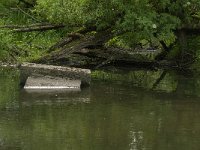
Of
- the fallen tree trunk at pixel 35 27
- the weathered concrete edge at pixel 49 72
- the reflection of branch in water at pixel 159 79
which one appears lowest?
the reflection of branch in water at pixel 159 79

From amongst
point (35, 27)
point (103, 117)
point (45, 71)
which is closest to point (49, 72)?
point (45, 71)

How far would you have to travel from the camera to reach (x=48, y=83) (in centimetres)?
1477

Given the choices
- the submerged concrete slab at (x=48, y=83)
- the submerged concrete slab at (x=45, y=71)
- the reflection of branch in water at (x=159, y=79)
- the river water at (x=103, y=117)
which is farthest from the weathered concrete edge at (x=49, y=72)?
the reflection of branch in water at (x=159, y=79)

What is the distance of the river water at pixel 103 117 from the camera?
9016 millimetres

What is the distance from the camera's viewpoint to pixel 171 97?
1397cm

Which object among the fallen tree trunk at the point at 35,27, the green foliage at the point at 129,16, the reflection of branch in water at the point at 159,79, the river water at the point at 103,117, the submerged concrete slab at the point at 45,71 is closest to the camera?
the river water at the point at 103,117

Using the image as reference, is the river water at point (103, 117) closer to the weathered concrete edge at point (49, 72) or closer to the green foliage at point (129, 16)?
the weathered concrete edge at point (49, 72)

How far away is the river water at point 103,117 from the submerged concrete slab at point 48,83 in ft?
1.16

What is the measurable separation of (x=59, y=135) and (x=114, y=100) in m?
4.02

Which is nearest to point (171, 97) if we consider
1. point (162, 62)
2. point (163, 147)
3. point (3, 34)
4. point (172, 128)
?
point (172, 128)

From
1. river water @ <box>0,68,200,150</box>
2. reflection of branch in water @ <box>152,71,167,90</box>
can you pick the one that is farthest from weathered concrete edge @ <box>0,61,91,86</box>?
reflection of branch in water @ <box>152,71,167,90</box>

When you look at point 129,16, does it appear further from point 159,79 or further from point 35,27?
point 35,27

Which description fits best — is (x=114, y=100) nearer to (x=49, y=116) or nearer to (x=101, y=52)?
(x=49, y=116)

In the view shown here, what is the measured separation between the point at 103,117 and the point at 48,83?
4084 millimetres
